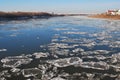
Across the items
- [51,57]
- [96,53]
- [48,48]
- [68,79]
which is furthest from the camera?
[48,48]

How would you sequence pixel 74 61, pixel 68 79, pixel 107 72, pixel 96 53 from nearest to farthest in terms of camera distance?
pixel 68 79 → pixel 107 72 → pixel 74 61 → pixel 96 53

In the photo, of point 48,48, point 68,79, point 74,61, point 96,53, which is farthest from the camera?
point 48,48

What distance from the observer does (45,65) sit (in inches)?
284

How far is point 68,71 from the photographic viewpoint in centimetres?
659

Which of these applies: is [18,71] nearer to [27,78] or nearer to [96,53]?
[27,78]

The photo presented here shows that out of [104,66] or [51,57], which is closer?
[104,66]

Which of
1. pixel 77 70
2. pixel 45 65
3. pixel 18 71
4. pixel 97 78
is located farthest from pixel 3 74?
pixel 97 78

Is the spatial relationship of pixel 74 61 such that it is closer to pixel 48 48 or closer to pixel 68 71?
pixel 68 71

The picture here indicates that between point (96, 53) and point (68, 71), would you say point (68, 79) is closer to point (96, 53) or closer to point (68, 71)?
point (68, 71)

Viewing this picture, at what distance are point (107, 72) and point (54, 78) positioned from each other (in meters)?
1.55

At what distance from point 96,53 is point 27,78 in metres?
3.75

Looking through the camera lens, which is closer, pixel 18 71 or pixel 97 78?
pixel 97 78

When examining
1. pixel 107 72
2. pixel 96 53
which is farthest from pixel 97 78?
pixel 96 53

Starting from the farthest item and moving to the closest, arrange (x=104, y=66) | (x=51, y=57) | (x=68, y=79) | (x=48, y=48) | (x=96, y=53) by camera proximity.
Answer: (x=48, y=48) < (x=96, y=53) < (x=51, y=57) < (x=104, y=66) < (x=68, y=79)
